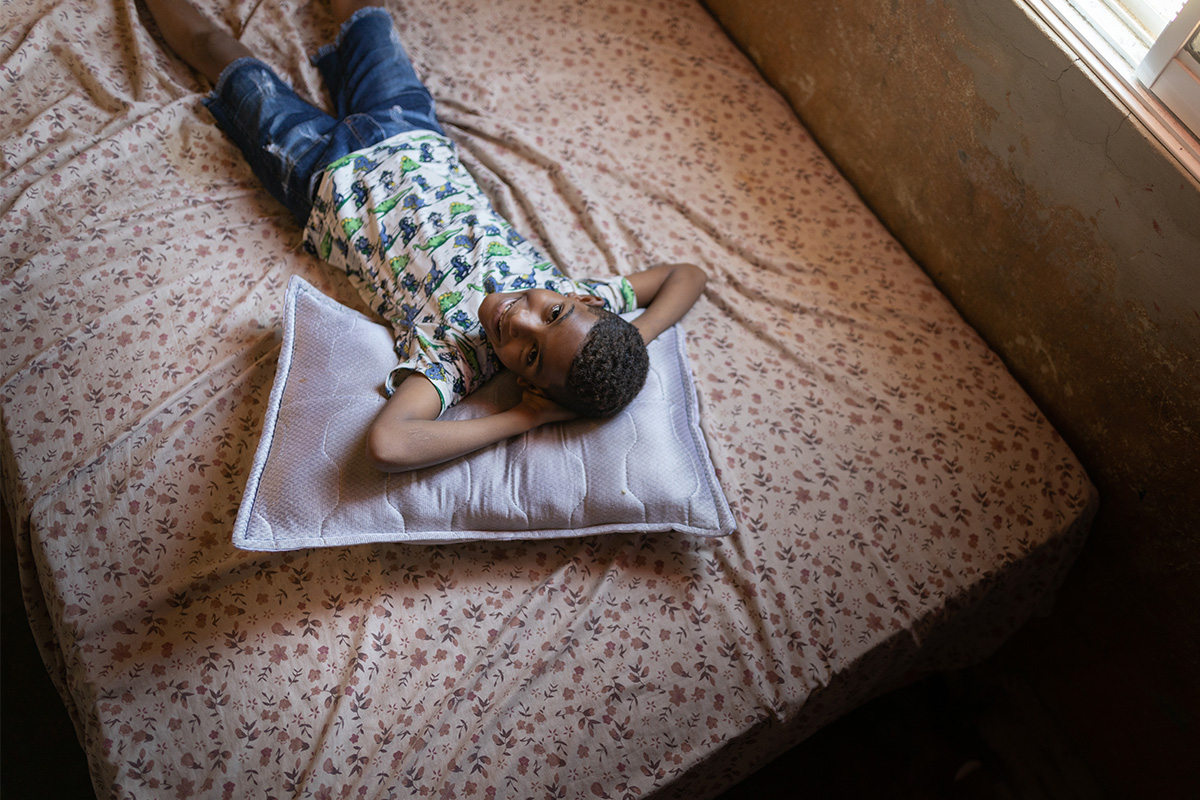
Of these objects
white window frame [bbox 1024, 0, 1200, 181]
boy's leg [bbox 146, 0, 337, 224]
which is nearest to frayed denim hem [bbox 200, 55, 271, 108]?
boy's leg [bbox 146, 0, 337, 224]

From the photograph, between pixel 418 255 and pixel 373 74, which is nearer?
pixel 418 255

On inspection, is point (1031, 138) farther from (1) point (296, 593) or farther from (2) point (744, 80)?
(1) point (296, 593)

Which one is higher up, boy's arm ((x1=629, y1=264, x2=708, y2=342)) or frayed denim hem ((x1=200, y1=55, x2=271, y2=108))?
boy's arm ((x1=629, y1=264, x2=708, y2=342))

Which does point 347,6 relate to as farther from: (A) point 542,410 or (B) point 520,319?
(A) point 542,410

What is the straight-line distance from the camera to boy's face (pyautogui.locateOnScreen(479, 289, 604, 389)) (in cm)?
124

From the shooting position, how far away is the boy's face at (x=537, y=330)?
4.07 feet

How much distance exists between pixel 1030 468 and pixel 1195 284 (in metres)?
0.44

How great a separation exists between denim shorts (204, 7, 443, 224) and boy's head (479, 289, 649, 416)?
635 millimetres

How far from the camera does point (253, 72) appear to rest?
167 cm

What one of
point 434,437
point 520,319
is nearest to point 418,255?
point 520,319

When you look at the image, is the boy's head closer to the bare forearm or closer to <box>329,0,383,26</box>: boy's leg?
the bare forearm

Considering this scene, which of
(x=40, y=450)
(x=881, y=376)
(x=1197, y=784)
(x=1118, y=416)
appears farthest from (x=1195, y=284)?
(x=40, y=450)

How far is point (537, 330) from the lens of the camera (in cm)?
125

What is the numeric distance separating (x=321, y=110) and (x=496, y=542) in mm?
1175
